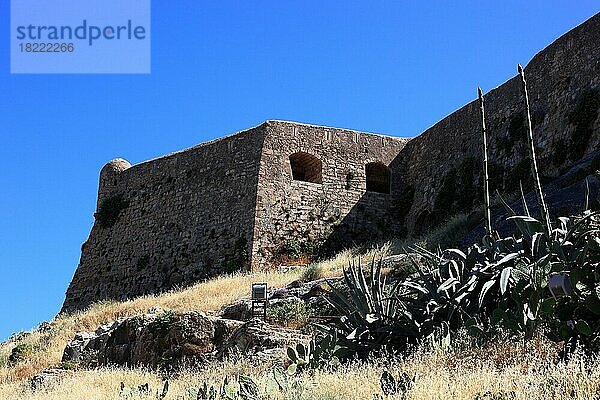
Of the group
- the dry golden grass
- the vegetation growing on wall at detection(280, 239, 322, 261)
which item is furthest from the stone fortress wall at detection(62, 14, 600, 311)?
the dry golden grass

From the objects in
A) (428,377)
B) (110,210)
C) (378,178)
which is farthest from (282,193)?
(428,377)

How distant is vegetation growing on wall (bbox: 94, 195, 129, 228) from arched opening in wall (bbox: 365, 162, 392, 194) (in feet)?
28.5

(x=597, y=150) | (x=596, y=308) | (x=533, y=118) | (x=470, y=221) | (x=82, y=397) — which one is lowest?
(x=82, y=397)

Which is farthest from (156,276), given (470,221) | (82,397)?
(82,397)

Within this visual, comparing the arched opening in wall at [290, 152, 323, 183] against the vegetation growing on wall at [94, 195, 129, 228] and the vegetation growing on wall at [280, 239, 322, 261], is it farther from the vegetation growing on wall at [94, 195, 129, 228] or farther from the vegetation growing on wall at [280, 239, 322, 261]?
the vegetation growing on wall at [94, 195, 129, 228]

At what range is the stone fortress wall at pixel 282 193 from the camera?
21.1 meters

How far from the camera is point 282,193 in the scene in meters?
23.2

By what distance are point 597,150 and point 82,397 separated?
39.3 feet

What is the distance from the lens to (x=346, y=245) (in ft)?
76.1

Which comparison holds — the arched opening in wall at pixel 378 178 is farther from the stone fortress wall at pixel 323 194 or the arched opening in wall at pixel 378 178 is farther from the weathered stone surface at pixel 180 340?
the weathered stone surface at pixel 180 340

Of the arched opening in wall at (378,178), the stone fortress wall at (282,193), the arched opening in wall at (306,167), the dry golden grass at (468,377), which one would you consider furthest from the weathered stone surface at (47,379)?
the arched opening in wall at (378,178)

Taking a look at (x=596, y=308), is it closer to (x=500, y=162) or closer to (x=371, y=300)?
(x=371, y=300)

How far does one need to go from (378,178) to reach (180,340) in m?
14.6

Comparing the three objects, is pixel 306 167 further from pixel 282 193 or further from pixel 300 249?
pixel 300 249
